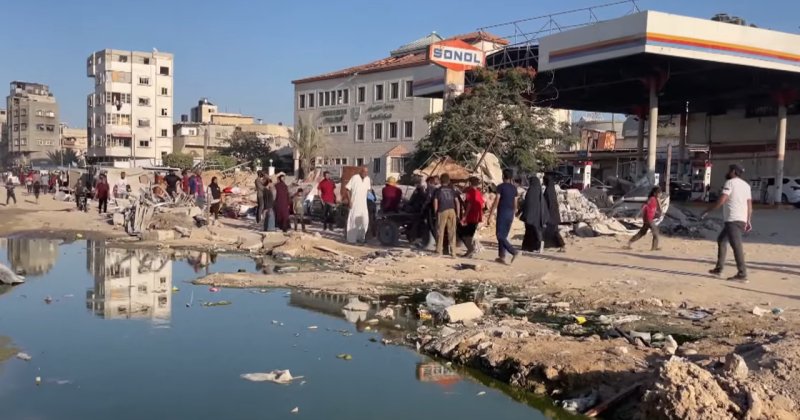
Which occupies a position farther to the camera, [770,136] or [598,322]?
[770,136]

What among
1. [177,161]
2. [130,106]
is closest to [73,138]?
[130,106]

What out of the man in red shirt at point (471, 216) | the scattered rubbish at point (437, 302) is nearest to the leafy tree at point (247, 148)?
the man in red shirt at point (471, 216)

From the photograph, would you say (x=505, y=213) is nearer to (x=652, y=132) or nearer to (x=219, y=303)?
(x=219, y=303)

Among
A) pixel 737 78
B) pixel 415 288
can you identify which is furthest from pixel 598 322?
pixel 737 78

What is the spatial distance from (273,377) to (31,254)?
10.3 metres

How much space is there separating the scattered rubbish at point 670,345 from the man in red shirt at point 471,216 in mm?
6527

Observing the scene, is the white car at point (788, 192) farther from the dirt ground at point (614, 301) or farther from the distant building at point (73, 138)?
the distant building at point (73, 138)

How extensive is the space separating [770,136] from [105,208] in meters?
32.0

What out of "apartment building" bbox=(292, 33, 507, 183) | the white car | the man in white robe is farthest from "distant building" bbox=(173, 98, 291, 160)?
the man in white robe

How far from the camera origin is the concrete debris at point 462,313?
25.6ft

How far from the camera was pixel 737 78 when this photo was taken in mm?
30438

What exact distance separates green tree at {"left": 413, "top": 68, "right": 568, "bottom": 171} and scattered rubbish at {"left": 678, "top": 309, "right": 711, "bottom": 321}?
21.1 m

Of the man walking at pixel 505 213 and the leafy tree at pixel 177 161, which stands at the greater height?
the leafy tree at pixel 177 161

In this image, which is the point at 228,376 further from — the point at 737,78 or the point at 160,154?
the point at 160,154
